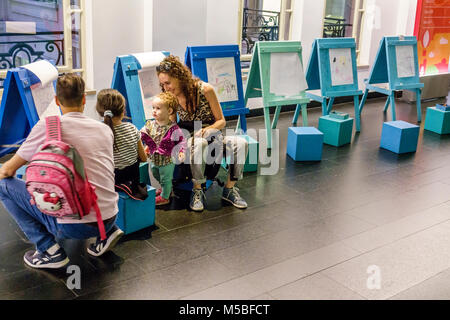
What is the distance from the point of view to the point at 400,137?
18.6 feet

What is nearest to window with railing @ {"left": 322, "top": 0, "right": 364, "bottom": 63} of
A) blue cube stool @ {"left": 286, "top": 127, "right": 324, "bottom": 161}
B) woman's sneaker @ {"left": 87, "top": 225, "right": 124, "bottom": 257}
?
blue cube stool @ {"left": 286, "top": 127, "right": 324, "bottom": 161}

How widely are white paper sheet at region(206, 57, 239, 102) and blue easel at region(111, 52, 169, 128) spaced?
3.01 ft

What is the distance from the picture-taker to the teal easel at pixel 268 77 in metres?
5.65

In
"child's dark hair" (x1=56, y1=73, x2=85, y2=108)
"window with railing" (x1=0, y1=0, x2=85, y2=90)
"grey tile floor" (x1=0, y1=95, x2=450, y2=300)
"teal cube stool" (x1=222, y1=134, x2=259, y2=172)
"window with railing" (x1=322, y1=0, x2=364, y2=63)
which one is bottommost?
"grey tile floor" (x1=0, y1=95, x2=450, y2=300)

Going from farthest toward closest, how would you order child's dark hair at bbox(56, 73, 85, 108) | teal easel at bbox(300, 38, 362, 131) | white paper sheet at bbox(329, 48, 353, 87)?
white paper sheet at bbox(329, 48, 353, 87), teal easel at bbox(300, 38, 362, 131), child's dark hair at bbox(56, 73, 85, 108)

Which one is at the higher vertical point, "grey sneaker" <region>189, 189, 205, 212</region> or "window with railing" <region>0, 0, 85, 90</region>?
"window with railing" <region>0, 0, 85, 90</region>

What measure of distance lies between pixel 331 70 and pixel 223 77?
1.86 metres

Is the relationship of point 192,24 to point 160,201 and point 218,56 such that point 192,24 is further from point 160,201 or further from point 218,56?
point 160,201

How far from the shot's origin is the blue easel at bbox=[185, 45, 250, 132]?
4934 mm

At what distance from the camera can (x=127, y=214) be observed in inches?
136

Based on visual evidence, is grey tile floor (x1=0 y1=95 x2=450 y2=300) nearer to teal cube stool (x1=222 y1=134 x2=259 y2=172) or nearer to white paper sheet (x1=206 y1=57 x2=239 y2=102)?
teal cube stool (x1=222 y1=134 x2=259 y2=172)

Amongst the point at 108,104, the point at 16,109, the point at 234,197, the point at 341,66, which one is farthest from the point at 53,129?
the point at 341,66
